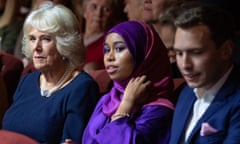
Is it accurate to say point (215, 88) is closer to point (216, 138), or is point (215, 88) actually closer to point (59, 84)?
point (216, 138)

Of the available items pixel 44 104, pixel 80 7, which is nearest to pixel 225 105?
pixel 44 104

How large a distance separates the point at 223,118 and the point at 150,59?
0.38m

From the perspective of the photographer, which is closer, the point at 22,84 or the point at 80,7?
the point at 22,84

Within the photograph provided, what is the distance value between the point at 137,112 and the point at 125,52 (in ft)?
0.61

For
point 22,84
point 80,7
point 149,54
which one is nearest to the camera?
point 149,54

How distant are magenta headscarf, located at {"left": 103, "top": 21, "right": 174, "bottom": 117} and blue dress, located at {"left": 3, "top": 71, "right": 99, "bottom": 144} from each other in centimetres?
19

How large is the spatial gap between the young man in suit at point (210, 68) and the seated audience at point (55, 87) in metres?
0.53

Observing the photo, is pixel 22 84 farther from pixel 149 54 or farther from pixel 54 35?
Result: pixel 149 54

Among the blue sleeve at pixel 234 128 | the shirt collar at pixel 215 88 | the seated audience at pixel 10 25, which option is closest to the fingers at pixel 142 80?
the shirt collar at pixel 215 88

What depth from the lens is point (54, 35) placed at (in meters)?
2.38

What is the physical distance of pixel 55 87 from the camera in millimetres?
2414

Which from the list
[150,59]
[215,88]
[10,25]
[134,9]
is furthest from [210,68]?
[10,25]

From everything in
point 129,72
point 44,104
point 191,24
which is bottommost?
point 44,104

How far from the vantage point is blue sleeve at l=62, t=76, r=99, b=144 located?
2.29 m
